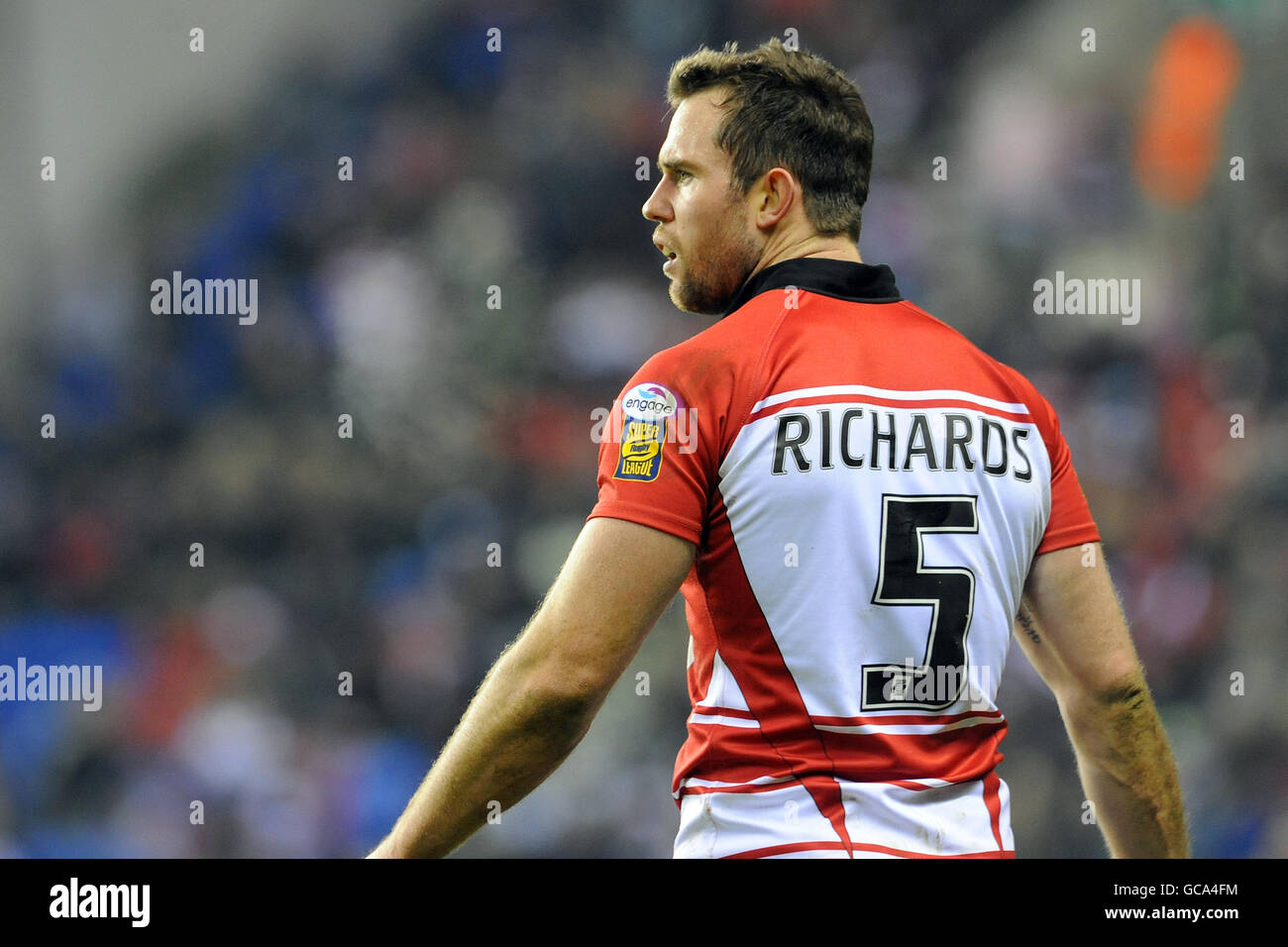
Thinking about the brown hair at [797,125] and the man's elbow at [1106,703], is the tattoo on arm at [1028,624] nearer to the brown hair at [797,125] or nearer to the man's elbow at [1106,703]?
the man's elbow at [1106,703]

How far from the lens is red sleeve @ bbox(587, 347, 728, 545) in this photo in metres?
1.90

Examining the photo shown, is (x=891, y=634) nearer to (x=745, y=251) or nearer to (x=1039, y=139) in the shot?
(x=745, y=251)

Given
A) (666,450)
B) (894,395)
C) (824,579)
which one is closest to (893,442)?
(894,395)

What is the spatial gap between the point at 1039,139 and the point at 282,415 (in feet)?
14.1

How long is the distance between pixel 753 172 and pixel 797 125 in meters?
0.12

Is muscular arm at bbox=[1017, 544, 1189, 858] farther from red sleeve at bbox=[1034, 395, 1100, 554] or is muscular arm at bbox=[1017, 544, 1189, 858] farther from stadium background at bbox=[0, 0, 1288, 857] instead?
stadium background at bbox=[0, 0, 1288, 857]

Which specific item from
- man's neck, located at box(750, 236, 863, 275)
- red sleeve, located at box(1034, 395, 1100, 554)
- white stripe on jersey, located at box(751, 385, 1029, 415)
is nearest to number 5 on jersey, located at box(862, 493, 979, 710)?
white stripe on jersey, located at box(751, 385, 1029, 415)

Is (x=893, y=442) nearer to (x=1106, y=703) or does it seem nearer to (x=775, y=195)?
(x=775, y=195)

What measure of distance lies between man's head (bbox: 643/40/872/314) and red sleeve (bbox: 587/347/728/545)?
13.3 inches

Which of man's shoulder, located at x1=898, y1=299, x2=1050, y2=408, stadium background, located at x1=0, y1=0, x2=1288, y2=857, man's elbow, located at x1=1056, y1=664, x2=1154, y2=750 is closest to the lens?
man's shoulder, located at x1=898, y1=299, x2=1050, y2=408

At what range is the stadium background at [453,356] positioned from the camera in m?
5.89

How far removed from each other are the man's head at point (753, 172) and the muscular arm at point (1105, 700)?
2.34ft

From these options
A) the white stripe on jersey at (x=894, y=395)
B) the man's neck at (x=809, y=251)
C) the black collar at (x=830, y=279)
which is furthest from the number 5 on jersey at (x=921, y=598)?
the man's neck at (x=809, y=251)

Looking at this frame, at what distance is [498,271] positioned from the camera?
6645mm
